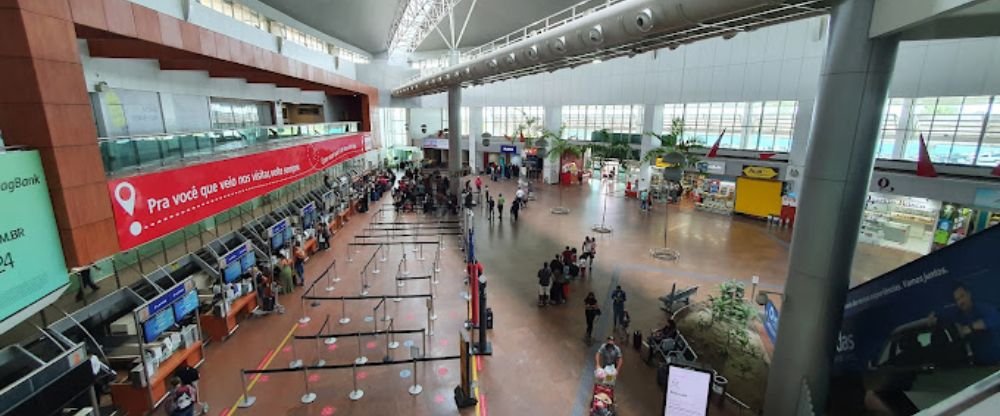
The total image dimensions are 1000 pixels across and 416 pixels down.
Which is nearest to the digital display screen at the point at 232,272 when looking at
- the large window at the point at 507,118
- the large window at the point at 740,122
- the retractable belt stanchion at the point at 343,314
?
the retractable belt stanchion at the point at 343,314

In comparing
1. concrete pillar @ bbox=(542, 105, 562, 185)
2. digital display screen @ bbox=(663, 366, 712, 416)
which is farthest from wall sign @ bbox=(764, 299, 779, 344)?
concrete pillar @ bbox=(542, 105, 562, 185)

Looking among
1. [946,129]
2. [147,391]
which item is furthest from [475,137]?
[147,391]

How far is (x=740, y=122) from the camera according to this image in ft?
75.2

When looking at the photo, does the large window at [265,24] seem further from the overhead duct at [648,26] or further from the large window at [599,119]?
the large window at [599,119]

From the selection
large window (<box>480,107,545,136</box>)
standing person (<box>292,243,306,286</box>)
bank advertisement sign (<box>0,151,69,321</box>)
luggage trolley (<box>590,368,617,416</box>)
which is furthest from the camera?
large window (<box>480,107,545,136</box>)

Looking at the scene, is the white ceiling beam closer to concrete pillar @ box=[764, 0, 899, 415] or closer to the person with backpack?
concrete pillar @ box=[764, 0, 899, 415]

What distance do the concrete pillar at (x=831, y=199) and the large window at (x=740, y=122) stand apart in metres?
17.1

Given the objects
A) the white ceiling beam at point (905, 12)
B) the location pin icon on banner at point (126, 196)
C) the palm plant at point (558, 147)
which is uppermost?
the white ceiling beam at point (905, 12)

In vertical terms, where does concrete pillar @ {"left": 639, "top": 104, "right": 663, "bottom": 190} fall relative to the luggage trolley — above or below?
above

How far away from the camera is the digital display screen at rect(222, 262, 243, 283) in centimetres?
1050

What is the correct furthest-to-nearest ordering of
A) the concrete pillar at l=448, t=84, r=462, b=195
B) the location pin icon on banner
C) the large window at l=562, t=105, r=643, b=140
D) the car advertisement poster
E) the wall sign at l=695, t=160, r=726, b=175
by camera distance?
the large window at l=562, t=105, r=643, b=140, the concrete pillar at l=448, t=84, r=462, b=195, the wall sign at l=695, t=160, r=726, b=175, the location pin icon on banner, the car advertisement poster

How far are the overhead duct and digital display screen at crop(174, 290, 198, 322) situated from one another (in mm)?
10325

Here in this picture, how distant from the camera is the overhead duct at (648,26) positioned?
677 cm

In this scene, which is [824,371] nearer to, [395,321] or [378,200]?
[395,321]
